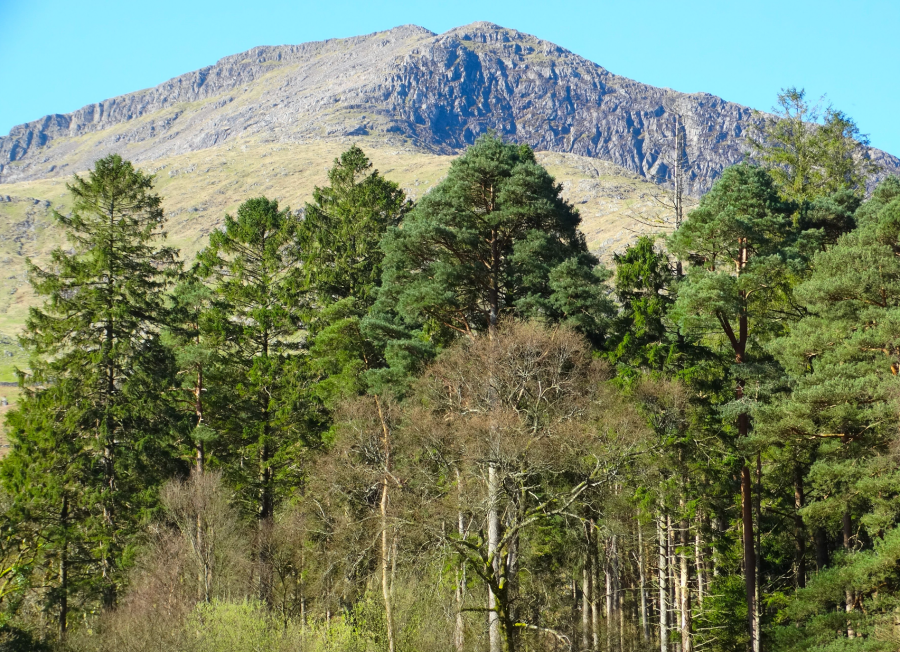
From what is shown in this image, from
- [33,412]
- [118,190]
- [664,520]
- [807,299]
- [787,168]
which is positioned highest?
[787,168]

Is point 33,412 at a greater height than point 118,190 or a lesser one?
lesser

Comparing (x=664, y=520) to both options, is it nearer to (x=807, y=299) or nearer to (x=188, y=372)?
(x=807, y=299)

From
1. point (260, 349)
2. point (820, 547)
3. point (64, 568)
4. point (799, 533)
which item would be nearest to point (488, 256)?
point (260, 349)

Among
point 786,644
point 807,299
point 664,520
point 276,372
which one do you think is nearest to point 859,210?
point 807,299

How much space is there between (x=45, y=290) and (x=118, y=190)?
16.6ft

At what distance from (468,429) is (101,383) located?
1645cm

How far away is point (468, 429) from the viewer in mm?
23078

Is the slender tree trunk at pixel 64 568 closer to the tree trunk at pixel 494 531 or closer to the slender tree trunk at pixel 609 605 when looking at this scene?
the tree trunk at pixel 494 531

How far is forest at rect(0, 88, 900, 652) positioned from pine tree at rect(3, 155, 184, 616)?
0.12 metres

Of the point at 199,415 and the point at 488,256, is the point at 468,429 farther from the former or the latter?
the point at 199,415

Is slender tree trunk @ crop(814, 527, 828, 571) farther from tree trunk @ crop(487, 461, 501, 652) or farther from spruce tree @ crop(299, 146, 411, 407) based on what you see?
spruce tree @ crop(299, 146, 411, 407)

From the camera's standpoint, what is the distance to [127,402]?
32094mm

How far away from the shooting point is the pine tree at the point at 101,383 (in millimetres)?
29297

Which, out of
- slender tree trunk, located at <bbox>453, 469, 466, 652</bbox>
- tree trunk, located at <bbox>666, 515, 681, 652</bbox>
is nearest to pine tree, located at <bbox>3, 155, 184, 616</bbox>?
slender tree trunk, located at <bbox>453, 469, 466, 652</bbox>
